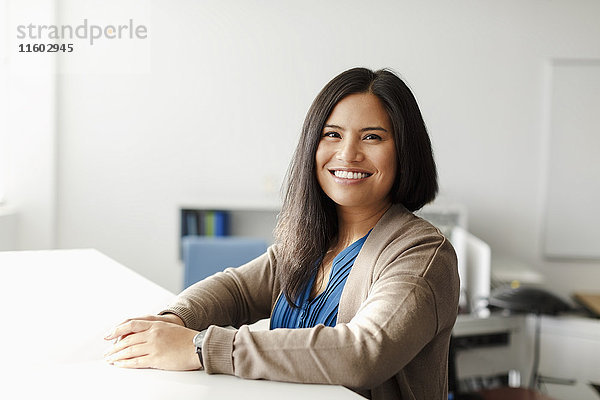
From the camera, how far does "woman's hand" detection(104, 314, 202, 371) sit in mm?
1133

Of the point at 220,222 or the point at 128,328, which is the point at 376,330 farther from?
the point at 220,222

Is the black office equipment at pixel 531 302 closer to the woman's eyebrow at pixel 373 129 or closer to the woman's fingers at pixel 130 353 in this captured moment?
the woman's eyebrow at pixel 373 129

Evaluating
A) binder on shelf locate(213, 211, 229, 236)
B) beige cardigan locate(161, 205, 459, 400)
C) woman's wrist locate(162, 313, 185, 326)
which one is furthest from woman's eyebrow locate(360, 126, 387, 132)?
binder on shelf locate(213, 211, 229, 236)

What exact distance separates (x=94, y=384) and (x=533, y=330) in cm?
311

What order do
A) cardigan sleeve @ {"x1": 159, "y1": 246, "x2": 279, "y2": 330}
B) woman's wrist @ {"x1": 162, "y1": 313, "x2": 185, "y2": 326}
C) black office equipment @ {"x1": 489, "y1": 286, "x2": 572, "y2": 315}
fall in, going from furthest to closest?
black office equipment @ {"x1": 489, "y1": 286, "x2": 572, "y2": 315} < cardigan sleeve @ {"x1": 159, "y1": 246, "x2": 279, "y2": 330} < woman's wrist @ {"x1": 162, "y1": 313, "x2": 185, "y2": 326}

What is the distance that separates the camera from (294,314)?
60.6 inches

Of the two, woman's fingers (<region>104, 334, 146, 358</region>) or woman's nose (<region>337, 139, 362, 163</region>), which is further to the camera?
woman's nose (<region>337, 139, 362, 163</region>)

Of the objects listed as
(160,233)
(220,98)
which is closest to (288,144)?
(220,98)

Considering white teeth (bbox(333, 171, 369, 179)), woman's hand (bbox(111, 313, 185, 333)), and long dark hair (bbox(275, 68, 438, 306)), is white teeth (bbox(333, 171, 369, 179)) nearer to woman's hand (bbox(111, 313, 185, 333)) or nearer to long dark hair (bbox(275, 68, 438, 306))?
long dark hair (bbox(275, 68, 438, 306))

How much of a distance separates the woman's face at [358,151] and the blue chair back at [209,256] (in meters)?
1.82

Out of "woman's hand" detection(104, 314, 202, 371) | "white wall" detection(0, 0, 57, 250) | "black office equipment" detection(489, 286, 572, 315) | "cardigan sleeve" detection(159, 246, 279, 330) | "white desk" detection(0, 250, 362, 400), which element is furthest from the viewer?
"white wall" detection(0, 0, 57, 250)

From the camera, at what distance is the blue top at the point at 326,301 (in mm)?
1446

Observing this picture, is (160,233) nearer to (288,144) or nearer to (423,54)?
(288,144)

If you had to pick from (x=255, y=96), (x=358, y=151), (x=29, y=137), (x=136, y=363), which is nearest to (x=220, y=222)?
(x=255, y=96)
